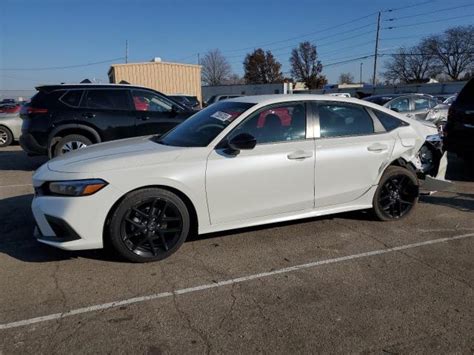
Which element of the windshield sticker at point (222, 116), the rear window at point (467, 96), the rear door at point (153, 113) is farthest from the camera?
the rear door at point (153, 113)

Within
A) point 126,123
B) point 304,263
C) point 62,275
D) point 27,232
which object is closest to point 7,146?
point 126,123

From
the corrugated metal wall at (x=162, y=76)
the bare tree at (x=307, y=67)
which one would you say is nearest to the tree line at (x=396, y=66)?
the bare tree at (x=307, y=67)

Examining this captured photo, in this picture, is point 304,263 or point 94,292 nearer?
point 94,292

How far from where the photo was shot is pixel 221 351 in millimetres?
2699

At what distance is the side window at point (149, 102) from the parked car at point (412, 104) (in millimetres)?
7809

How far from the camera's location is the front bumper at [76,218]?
3.68 meters

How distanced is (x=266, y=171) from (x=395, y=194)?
6.26 feet

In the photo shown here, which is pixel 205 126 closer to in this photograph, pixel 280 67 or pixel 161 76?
pixel 161 76

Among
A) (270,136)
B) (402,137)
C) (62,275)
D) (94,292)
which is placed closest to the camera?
(94,292)

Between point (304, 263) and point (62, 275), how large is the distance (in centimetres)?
222

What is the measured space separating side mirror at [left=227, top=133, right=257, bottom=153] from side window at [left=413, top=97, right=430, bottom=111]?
11351 mm

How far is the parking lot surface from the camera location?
9.21 feet

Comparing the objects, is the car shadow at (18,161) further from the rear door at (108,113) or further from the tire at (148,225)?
the tire at (148,225)

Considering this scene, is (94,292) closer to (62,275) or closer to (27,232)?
(62,275)
